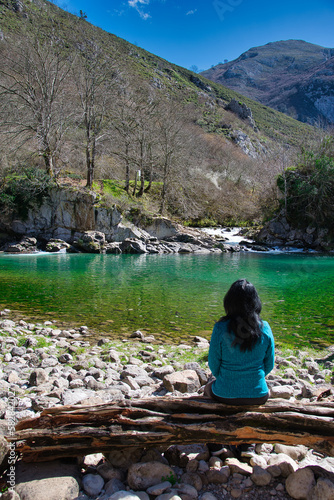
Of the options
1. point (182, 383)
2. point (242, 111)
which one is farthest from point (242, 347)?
point (242, 111)

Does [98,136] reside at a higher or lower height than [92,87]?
lower

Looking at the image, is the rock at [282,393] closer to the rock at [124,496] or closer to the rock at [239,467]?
the rock at [239,467]

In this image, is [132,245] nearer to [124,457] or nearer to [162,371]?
[162,371]

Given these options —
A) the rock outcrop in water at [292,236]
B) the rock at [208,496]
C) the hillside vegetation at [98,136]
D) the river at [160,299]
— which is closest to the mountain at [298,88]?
the hillside vegetation at [98,136]

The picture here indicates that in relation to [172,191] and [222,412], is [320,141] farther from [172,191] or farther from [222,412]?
[222,412]

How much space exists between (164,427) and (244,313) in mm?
1199

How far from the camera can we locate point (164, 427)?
103 inches

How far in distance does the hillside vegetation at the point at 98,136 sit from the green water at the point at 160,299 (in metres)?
16.6

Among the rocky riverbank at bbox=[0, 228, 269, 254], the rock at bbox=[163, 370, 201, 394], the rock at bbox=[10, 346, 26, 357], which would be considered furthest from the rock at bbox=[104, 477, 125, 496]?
the rocky riverbank at bbox=[0, 228, 269, 254]

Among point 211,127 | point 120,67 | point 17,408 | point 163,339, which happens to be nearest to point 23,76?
point 120,67

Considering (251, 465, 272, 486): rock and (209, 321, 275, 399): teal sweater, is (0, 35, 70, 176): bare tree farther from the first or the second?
(251, 465, 272, 486): rock

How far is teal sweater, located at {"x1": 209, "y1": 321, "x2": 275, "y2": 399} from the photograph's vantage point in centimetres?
275

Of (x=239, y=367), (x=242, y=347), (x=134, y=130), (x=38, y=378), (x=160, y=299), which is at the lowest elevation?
(x=160, y=299)

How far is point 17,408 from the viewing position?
11.7 feet
